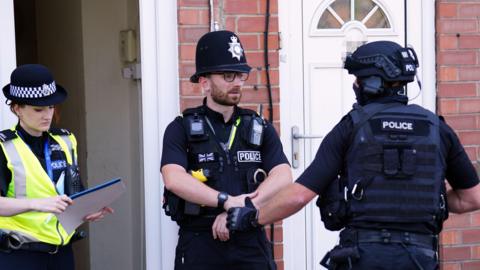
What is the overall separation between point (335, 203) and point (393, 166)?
304 millimetres

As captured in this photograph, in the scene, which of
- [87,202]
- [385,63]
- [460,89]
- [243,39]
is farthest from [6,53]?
[460,89]

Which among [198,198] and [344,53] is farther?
[344,53]

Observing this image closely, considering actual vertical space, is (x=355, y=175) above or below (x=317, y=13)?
below

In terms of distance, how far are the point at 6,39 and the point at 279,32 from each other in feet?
5.20

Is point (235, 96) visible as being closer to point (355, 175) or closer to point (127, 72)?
point (355, 175)

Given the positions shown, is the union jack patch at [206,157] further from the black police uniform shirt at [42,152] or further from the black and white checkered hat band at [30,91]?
the black and white checkered hat band at [30,91]

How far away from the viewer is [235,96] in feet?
14.4

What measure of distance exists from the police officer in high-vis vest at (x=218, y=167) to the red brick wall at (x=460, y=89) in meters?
1.51

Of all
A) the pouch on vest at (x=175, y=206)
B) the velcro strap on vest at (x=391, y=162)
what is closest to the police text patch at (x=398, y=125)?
the velcro strap on vest at (x=391, y=162)

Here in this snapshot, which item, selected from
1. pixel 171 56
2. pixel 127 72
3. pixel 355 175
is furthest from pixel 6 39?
pixel 355 175

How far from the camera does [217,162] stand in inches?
171

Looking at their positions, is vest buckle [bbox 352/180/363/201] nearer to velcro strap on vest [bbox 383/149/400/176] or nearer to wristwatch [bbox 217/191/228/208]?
velcro strap on vest [bbox 383/149/400/176]

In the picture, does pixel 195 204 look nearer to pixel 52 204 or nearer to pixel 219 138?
Answer: pixel 219 138

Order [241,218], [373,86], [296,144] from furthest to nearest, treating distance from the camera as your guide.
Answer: [296,144] → [241,218] → [373,86]
